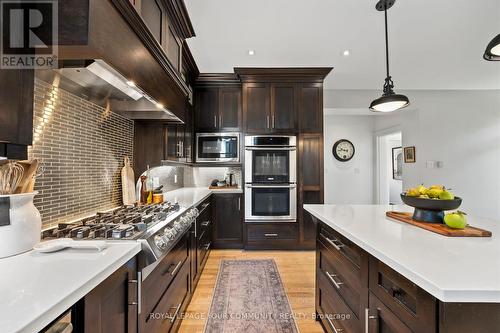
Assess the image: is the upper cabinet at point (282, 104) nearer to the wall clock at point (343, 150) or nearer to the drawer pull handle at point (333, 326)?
the drawer pull handle at point (333, 326)

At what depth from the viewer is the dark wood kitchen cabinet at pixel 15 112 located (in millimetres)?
767

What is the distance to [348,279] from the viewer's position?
1.33 m

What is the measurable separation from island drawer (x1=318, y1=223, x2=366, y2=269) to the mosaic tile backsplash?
1682 mm

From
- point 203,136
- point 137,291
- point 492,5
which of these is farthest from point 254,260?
point 492,5

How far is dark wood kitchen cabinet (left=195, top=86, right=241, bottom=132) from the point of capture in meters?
3.74

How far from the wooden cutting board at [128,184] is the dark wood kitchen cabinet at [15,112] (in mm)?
1295

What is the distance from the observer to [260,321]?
6.27 ft

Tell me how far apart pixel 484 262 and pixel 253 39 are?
2.73m

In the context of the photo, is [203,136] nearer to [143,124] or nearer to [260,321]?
[143,124]

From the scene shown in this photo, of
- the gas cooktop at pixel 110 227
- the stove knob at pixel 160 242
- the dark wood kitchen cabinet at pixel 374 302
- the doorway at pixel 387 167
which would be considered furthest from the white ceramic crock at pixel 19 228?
the doorway at pixel 387 167

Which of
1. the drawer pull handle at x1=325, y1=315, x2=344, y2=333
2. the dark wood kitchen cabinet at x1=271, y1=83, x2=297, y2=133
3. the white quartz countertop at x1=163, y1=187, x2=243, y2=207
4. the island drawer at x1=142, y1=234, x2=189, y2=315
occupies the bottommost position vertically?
the drawer pull handle at x1=325, y1=315, x2=344, y2=333

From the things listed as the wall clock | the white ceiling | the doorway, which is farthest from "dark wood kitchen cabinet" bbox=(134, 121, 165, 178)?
the doorway

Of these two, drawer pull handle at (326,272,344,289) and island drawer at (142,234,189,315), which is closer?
island drawer at (142,234,189,315)

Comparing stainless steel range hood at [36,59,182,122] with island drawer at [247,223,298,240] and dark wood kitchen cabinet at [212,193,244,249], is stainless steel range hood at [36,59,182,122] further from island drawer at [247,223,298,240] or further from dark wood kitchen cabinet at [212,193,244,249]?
island drawer at [247,223,298,240]
